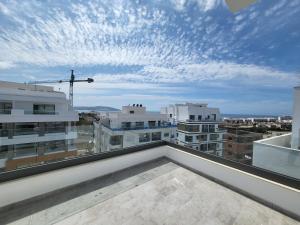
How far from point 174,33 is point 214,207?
4763mm

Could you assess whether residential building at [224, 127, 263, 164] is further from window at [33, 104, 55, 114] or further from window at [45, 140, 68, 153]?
window at [33, 104, 55, 114]

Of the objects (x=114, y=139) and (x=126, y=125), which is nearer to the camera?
(x=114, y=139)

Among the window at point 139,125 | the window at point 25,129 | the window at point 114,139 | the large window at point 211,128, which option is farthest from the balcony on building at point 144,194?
the large window at point 211,128

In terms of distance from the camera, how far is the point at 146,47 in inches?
250

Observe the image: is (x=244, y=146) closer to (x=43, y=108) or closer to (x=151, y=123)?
(x=151, y=123)

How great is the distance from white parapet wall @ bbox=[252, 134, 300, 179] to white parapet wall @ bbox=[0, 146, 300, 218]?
32.9 inches

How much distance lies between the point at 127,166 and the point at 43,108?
451 inches

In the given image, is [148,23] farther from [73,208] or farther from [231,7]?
[73,208]

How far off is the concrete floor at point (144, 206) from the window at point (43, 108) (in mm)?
10580

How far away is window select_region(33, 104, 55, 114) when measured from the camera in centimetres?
1038

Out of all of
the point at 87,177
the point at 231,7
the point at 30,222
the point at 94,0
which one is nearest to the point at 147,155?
the point at 87,177

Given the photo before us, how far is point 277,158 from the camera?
229 cm

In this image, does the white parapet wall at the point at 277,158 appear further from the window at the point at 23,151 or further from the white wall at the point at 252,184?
the window at the point at 23,151

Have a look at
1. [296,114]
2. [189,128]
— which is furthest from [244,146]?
[189,128]
